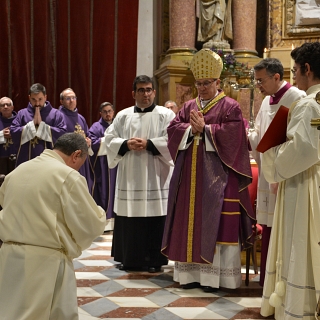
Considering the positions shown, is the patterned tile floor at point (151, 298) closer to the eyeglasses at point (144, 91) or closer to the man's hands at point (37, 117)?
the eyeglasses at point (144, 91)

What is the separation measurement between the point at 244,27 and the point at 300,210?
5584 millimetres

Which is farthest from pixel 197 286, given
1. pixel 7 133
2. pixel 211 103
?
pixel 7 133

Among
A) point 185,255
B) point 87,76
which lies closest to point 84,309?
point 185,255

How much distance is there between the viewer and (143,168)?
5.38 meters

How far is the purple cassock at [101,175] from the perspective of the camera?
24.5ft

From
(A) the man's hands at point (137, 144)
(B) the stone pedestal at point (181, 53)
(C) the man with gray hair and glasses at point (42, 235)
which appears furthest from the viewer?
(B) the stone pedestal at point (181, 53)

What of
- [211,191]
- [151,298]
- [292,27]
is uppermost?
[292,27]

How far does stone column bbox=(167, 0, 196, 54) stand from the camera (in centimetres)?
852

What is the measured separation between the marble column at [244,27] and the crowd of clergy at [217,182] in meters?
3.32

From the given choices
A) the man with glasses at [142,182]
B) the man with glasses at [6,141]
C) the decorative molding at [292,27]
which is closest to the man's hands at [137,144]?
the man with glasses at [142,182]

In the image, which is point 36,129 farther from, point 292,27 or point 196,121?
point 292,27

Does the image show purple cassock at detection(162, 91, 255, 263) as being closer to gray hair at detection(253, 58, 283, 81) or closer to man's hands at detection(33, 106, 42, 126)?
gray hair at detection(253, 58, 283, 81)

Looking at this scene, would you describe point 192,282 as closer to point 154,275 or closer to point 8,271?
point 154,275

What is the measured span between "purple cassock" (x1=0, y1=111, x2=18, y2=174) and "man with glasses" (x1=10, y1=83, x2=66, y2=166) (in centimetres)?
15
